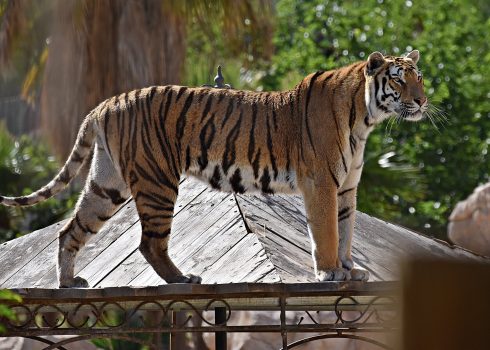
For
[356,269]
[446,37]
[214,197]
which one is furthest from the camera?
[446,37]

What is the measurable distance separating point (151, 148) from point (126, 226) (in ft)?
4.53

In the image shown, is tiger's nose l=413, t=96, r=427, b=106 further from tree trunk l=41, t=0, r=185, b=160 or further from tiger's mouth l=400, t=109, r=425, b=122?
tree trunk l=41, t=0, r=185, b=160

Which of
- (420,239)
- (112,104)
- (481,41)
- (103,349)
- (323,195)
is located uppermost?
(112,104)

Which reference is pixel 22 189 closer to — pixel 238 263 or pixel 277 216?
pixel 277 216

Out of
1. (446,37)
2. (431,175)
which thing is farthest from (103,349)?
(446,37)

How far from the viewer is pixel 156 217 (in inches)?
256

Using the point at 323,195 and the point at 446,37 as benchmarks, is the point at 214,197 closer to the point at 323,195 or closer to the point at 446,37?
the point at 323,195

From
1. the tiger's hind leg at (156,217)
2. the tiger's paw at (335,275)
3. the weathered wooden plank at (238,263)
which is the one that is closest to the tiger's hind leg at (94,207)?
the tiger's hind leg at (156,217)

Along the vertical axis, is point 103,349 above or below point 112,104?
below

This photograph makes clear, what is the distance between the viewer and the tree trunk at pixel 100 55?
1527cm

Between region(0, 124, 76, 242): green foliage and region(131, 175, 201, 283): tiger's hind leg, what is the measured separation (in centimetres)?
1086

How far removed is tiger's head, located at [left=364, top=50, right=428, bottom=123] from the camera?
636cm

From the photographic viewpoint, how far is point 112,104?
6.91m

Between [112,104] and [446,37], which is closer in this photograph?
[112,104]
